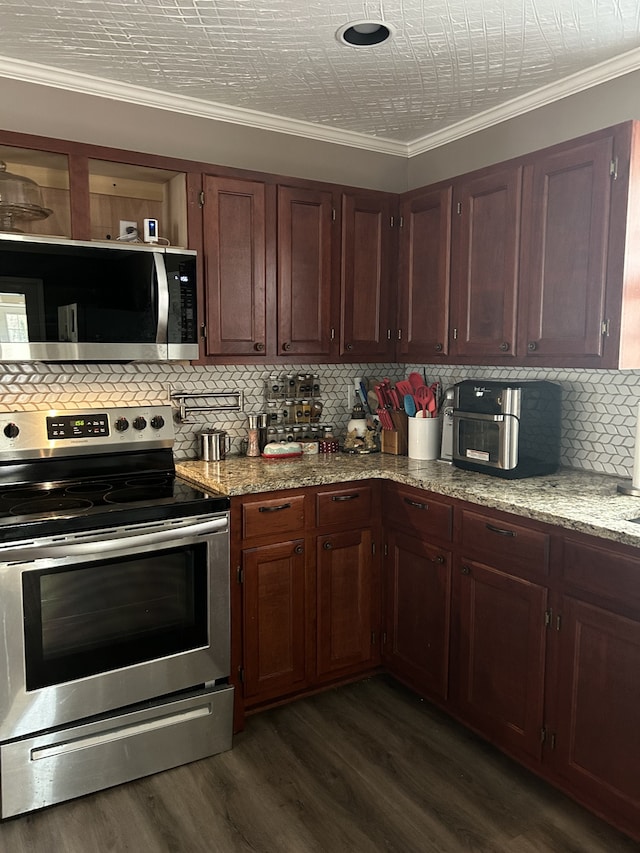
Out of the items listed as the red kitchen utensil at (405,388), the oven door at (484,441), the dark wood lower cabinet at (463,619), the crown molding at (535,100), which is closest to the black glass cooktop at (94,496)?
the dark wood lower cabinet at (463,619)

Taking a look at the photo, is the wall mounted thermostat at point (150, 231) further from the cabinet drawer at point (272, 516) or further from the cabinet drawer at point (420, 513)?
the cabinet drawer at point (420, 513)

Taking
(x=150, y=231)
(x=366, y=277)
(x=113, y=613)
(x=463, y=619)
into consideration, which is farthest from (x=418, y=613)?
(x=150, y=231)

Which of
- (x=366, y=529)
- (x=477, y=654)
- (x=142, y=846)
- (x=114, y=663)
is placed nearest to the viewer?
(x=142, y=846)

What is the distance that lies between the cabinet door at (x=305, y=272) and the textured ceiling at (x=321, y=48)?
44 cm

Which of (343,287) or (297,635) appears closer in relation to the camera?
(297,635)

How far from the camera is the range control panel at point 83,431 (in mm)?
2570

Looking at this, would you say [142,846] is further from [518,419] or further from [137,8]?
[137,8]

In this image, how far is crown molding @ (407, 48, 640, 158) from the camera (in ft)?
8.17

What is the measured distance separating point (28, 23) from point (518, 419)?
222 cm

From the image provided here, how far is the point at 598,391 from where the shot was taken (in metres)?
2.66

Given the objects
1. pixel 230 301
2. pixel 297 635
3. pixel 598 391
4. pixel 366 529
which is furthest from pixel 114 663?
pixel 598 391

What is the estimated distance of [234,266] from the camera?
9.38ft

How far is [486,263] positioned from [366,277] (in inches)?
26.2

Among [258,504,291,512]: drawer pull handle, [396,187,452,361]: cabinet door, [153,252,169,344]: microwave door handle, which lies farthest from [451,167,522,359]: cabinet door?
[153,252,169,344]: microwave door handle
